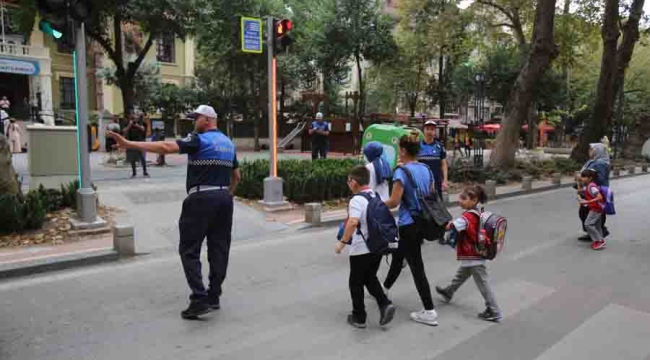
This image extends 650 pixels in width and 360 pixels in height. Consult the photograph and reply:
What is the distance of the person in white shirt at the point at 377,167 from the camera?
559 cm

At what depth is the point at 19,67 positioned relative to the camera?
92.0ft

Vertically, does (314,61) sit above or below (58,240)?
above

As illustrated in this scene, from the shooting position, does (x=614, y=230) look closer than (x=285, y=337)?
No

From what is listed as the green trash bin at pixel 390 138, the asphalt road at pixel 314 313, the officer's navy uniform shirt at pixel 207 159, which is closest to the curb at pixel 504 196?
the green trash bin at pixel 390 138

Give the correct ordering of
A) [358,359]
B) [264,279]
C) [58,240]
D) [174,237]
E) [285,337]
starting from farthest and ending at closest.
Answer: [174,237] < [58,240] < [264,279] < [285,337] < [358,359]

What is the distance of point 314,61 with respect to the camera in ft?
92.7

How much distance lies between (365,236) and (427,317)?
3.44 feet

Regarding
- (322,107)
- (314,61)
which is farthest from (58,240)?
(322,107)

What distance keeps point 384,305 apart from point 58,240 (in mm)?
5074

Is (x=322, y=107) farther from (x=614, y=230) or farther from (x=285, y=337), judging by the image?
(x=285, y=337)

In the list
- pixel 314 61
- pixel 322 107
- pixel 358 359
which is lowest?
pixel 358 359

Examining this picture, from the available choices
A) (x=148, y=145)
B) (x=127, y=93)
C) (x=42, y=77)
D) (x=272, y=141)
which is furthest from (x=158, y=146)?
(x=42, y=77)

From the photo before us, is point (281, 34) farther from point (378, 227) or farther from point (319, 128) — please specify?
point (378, 227)

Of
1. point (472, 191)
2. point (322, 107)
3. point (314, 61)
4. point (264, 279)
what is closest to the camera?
point (472, 191)
